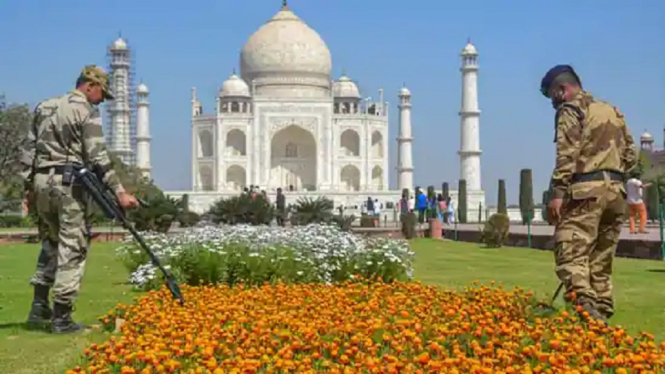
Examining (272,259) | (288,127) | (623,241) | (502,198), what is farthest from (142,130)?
(272,259)

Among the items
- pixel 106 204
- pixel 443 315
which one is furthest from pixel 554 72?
pixel 106 204

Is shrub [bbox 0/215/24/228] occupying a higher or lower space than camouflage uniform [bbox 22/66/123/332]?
lower

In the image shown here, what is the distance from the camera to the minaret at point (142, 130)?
45.4 meters

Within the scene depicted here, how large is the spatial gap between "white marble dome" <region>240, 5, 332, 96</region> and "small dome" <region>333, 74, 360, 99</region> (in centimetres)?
59

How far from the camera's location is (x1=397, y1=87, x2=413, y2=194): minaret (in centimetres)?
4600

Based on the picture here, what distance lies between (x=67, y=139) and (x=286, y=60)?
40.8 meters

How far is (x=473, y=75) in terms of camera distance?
42.2 m

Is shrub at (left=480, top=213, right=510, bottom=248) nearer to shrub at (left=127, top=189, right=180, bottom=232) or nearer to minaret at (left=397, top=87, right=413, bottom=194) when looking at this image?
shrub at (left=127, top=189, right=180, bottom=232)

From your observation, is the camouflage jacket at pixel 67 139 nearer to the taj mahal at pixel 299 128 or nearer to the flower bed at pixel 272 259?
the flower bed at pixel 272 259

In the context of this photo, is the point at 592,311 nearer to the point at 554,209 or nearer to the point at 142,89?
the point at 554,209

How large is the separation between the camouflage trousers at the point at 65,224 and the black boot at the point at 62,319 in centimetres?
4

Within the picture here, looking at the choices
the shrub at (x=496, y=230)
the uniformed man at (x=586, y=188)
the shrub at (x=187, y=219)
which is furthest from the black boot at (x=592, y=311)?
the shrub at (x=187, y=219)

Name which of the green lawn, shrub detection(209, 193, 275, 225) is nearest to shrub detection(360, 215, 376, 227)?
shrub detection(209, 193, 275, 225)

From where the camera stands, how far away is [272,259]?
7527 mm
